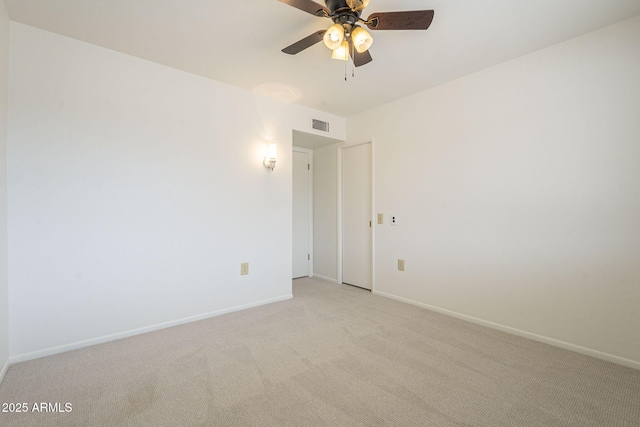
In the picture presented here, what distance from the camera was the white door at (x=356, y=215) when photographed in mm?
3871

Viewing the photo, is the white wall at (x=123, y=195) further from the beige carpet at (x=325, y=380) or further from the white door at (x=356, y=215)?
the white door at (x=356, y=215)

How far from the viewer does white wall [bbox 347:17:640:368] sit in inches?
80.0

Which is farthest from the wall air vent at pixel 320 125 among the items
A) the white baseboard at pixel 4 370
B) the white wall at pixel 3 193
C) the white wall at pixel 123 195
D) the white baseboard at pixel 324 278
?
the white baseboard at pixel 4 370

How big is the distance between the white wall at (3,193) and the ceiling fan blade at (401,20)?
2.41 metres

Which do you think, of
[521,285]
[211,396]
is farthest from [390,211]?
[211,396]

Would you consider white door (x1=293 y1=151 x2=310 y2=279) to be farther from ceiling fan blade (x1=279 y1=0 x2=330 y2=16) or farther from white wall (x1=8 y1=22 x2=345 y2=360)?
ceiling fan blade (x1=279 y1=0 x2=330 y2=16)

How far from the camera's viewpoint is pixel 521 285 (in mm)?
2484

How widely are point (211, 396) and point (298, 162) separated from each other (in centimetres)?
350

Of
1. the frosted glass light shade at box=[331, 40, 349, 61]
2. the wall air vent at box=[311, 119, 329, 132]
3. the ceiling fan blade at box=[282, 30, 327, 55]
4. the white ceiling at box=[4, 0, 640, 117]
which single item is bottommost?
the frosted glass light shade at box=[331, 40, 349, 61]

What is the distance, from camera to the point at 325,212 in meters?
4.46

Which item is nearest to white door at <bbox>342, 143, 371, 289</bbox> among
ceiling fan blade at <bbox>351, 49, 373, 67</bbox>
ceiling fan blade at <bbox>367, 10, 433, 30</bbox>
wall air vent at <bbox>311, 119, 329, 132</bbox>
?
wall air vent at <bbox>311, 119, 329, 132</bbox>

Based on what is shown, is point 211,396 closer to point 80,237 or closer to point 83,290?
point 83,290

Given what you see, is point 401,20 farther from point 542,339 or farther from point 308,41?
point 542,339

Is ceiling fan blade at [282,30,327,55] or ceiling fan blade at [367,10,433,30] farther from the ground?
ceiling fan blade at [282,30,327,55]
